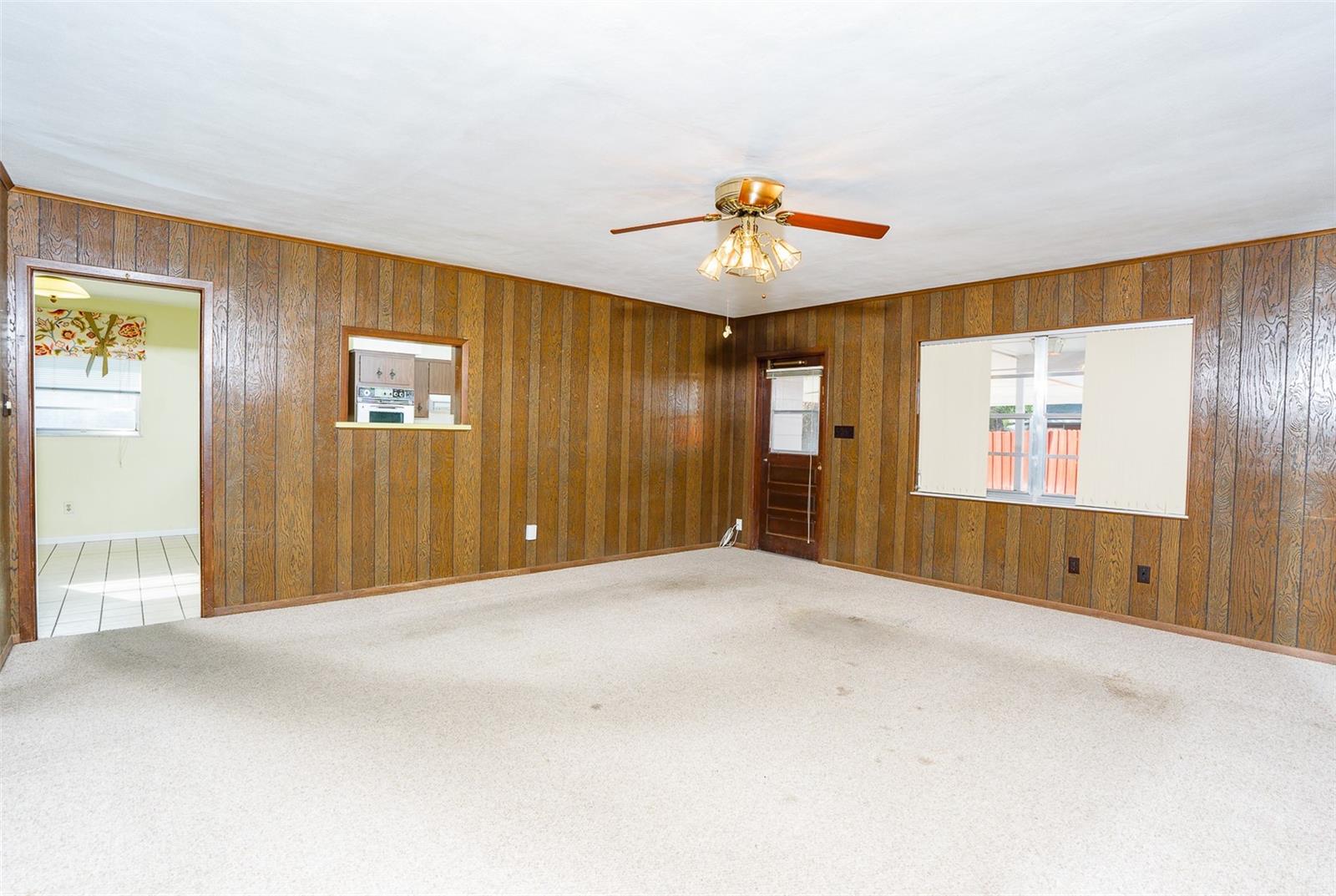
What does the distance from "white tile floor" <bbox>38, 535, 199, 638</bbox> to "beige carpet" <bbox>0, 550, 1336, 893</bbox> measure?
344mm

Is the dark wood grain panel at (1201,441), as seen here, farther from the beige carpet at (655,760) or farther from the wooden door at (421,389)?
the wooden door at (421,389)

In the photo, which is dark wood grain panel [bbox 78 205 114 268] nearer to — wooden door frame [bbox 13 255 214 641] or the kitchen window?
wooden door frame [bbox 13 255 214 641]

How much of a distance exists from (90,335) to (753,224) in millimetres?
6806

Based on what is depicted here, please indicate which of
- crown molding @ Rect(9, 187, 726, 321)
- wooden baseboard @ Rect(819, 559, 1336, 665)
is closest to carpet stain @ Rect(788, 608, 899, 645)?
wooden baseboard @ Rect(819, 559, 1336, 665)

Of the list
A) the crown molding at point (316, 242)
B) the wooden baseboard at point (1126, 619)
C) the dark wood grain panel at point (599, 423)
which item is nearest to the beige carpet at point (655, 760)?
the wooden baseboard at point (1126, 619)

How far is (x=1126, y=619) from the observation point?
4355 mm

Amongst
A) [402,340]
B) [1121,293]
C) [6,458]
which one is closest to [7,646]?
[6,458]

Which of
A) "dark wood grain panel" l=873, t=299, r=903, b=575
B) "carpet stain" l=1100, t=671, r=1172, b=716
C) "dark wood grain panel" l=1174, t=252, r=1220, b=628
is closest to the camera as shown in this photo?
"carpet stain" l=1100, t=671, r=1172, b=716

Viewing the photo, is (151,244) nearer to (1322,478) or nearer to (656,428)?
(656,428)

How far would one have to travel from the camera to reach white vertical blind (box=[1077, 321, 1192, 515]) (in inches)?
165

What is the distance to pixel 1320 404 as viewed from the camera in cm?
372

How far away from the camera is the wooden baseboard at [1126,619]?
3756 millimetres

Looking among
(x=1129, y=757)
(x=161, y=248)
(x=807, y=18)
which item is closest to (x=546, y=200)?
(x=807, y=18)

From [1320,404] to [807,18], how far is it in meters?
3.88
